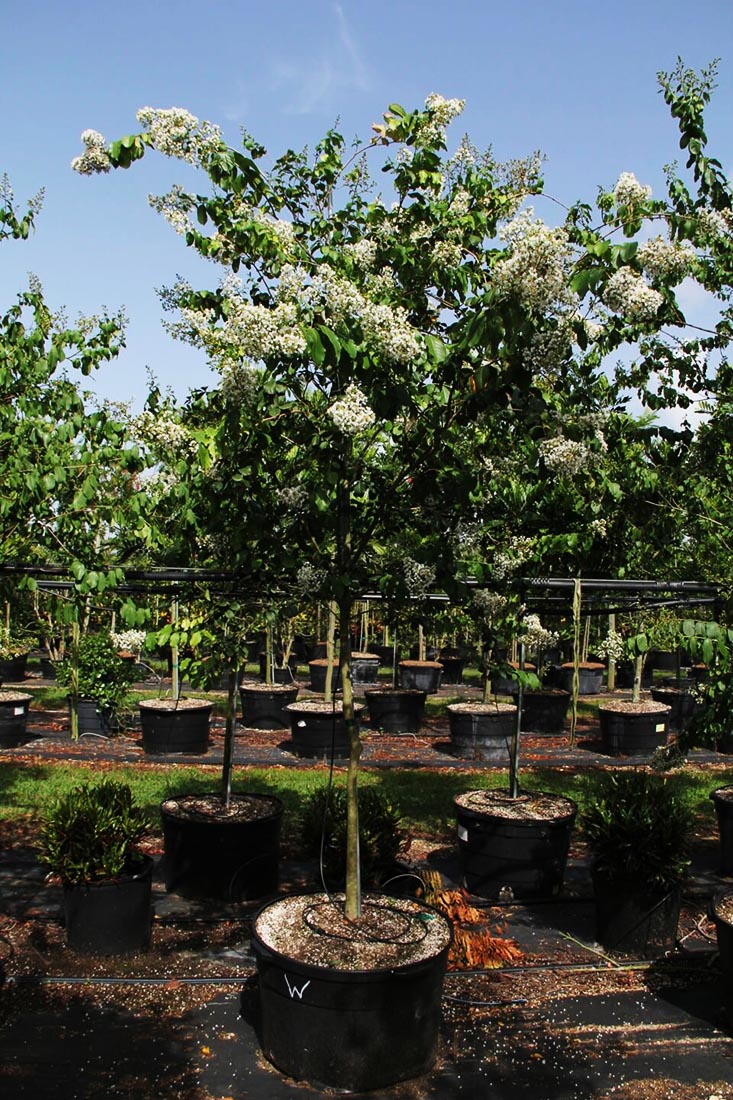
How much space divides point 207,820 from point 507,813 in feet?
6.86

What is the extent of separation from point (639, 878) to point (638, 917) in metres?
0.24

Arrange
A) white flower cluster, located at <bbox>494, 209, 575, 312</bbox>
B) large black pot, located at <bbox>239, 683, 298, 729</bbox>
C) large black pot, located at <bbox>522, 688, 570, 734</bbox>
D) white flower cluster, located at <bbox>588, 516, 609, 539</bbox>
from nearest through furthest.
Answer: white flower cluster, located at <bbox>494, 209, 575, 312</bbox> < white flower cluster, located at <bbox>588, 516, 609, 539</bbox> < large black pot, located at <bbox>239, 683, 298, 729</bbox> < large black pot, located at <bbox>522, 688, 570, 734</bbox>

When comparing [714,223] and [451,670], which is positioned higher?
[714,223]

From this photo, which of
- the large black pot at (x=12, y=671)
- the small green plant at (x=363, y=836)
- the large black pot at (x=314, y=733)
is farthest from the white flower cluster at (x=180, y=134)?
the large black pot at (x=12, y=671)

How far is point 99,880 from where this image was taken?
502cm

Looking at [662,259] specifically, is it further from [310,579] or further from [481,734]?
[481,734]

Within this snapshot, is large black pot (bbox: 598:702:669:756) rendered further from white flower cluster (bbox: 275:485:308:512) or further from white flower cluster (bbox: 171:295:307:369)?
white flower cluster (bbox: 171:295:307:369)

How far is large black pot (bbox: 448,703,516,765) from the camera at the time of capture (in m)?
11.2

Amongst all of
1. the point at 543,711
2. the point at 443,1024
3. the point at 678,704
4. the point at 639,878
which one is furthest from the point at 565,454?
the point at 678,704

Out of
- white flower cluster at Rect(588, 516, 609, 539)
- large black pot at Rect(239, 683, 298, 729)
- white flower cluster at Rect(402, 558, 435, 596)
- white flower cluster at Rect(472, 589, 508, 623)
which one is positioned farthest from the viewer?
large black pot at Rect(239, 683, 298, 729)

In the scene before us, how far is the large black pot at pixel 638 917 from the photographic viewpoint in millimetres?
5305

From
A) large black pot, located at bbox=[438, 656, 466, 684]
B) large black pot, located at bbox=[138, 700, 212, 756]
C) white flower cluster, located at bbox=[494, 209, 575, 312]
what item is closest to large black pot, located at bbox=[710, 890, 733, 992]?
white flower cluster, located at bbox=[494, 209, 575, 312]

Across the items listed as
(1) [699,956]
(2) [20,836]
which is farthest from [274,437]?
(2) [20,836]

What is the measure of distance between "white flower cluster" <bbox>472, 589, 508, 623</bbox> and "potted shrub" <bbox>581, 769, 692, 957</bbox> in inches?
77.8
